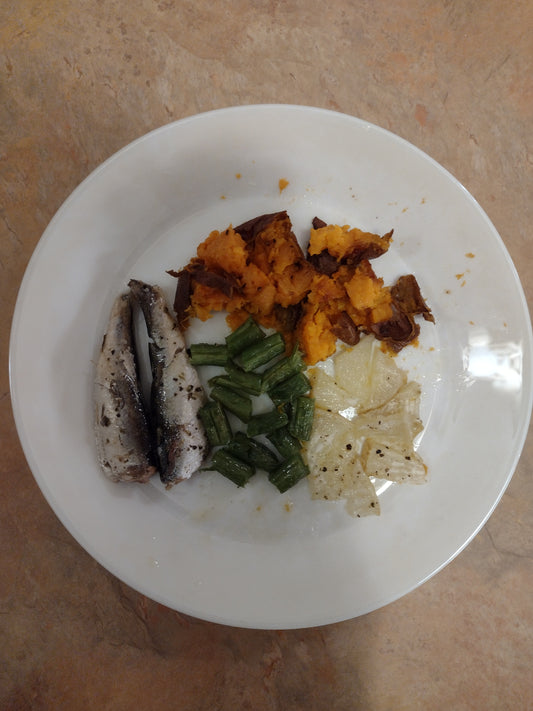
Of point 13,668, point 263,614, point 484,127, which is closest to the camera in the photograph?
point 263,614

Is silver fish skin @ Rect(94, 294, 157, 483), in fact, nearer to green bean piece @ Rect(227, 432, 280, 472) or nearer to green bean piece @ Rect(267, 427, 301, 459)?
green bean piece @ Rect(227, 432, 280, 472)

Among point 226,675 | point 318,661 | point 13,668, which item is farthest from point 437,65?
point 13,668

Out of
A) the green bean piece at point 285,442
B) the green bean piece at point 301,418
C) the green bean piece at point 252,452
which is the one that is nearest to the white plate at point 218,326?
the green bean piece at point 252,452

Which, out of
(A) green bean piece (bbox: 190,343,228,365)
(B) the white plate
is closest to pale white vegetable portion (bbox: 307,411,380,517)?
(B) the white plate

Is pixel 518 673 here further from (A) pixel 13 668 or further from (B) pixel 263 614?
(A) pixel 13 668

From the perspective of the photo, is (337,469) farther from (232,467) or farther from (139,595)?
(139,595)

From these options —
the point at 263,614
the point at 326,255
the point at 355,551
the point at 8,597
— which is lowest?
the point at 8,597

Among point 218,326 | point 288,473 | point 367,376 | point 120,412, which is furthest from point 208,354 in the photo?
point 367,376
